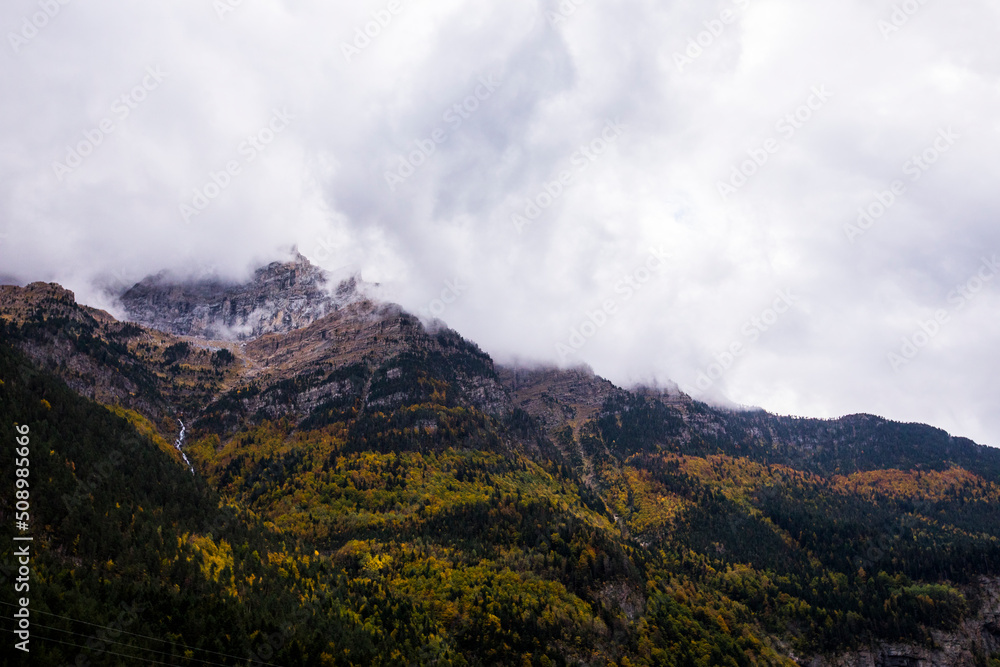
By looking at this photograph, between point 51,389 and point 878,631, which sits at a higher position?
point 51,389

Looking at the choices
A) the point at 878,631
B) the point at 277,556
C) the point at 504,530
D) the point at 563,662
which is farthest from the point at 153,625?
the point at 878,631

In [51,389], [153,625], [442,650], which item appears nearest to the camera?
[153,625]

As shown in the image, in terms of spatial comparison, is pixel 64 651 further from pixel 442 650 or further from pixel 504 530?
pixel 504 530

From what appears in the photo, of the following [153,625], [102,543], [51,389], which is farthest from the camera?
[51,389]

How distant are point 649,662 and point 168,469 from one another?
155 metres

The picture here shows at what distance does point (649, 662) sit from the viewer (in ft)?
521

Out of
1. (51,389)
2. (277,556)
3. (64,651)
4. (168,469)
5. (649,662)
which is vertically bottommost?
(649,662)

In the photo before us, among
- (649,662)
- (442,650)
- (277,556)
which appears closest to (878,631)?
(649,662)

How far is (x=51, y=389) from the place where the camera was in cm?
14325

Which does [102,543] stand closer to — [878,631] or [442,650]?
[442,650]

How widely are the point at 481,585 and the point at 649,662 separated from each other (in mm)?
56140

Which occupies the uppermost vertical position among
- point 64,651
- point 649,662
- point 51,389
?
point 51,389

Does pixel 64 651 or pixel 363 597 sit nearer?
pixel 64 651

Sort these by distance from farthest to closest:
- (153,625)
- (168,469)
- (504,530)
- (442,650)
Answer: (504,530) < (168,469) < (442,650) < (153,625)
